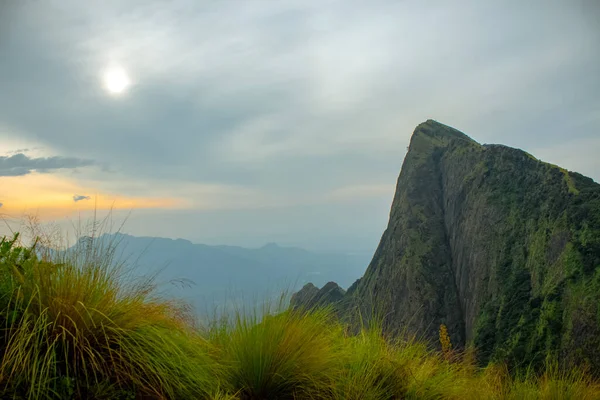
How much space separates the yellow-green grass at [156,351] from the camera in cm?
346

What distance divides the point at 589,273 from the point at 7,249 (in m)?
15.3

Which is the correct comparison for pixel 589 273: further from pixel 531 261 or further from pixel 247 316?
pixel 247 316

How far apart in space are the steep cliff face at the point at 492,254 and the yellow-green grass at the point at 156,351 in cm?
204

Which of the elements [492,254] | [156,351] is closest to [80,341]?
[156,351]

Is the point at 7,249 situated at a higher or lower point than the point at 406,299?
higher

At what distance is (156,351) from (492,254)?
2081cm

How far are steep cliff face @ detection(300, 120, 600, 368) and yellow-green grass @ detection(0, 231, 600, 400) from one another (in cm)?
204

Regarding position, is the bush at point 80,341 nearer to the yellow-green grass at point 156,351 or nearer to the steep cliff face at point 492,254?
the yellow-green grass at point 156,351

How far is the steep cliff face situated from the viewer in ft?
46.2

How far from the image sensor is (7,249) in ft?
13.0

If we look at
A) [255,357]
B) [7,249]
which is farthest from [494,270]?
[7,249]

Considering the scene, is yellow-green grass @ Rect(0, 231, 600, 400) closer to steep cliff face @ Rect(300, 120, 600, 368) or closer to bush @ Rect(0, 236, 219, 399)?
bush @ Rect(0, 236, 219, 399)

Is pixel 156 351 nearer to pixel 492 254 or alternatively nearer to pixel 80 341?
pixel 80 341

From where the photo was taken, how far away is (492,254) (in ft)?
70.4
